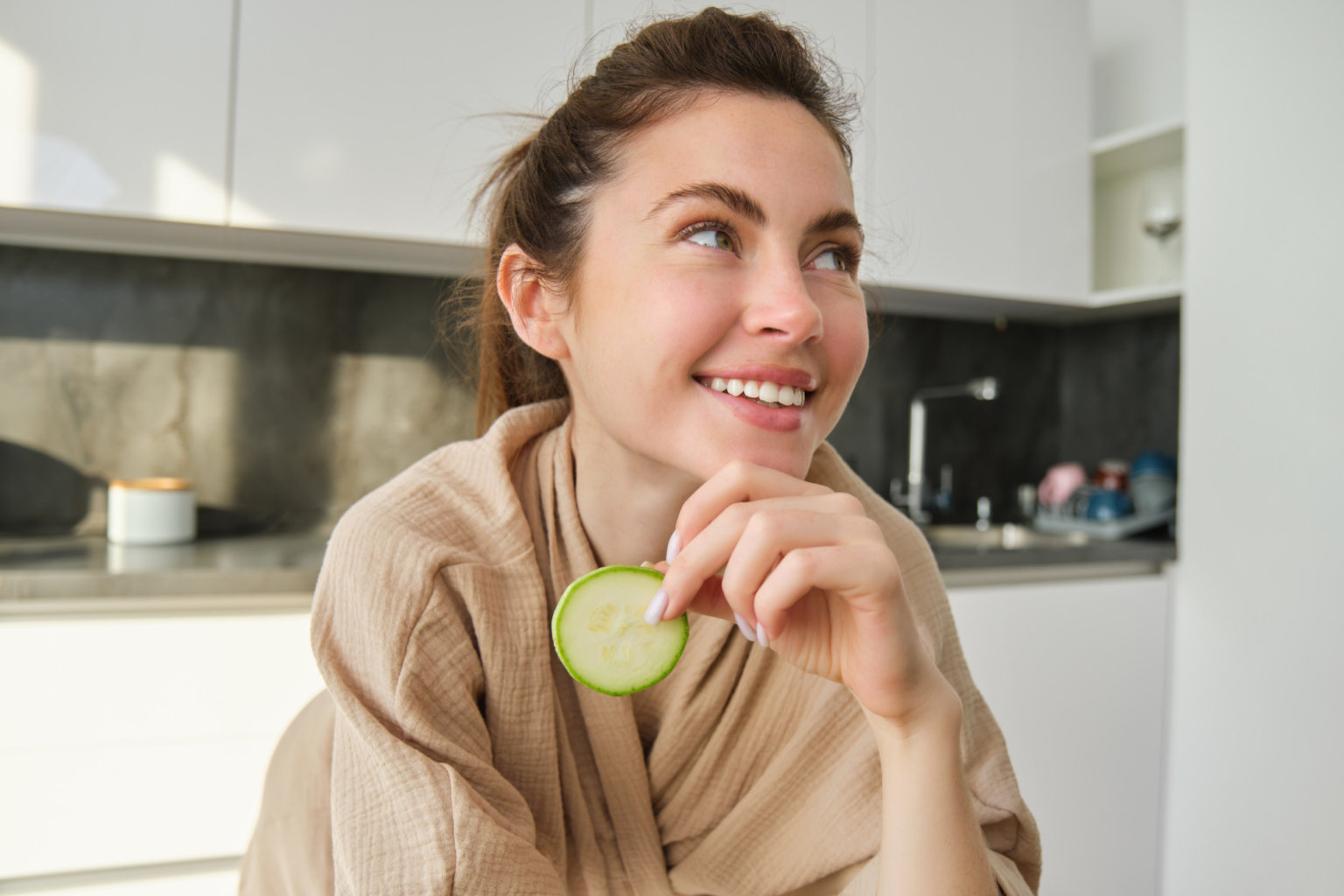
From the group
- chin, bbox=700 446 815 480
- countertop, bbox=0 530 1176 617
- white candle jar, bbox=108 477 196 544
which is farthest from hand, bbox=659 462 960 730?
white candle jar, bbox=108 477 196 544

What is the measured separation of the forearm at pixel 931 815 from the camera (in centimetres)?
72

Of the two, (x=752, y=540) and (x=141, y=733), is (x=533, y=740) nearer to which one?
(x=752, y=540)

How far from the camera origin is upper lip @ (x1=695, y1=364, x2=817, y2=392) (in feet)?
2.49

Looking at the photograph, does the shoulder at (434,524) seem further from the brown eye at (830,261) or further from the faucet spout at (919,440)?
the faucet spout at (919,440)

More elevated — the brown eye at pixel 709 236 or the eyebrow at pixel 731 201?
the eyebrow at pixel 731 201

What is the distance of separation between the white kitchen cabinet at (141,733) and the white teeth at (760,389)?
1056 mm

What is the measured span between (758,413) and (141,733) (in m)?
1.23

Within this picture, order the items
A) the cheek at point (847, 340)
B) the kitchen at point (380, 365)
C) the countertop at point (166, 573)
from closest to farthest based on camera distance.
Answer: the cheek at point (847, 340) → the countertop at point (166, 573) → the kitchen at point (380, 365)

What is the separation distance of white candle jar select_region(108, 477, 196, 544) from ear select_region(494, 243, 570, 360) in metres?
1.13

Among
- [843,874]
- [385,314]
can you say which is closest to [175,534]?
[385,314]

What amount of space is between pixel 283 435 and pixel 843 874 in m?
→ 1.71

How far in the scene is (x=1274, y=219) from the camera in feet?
6.25

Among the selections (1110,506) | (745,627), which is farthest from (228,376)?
(1110,506)

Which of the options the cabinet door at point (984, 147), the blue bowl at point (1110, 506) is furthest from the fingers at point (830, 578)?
the blue bowl at point (1110, 506)
